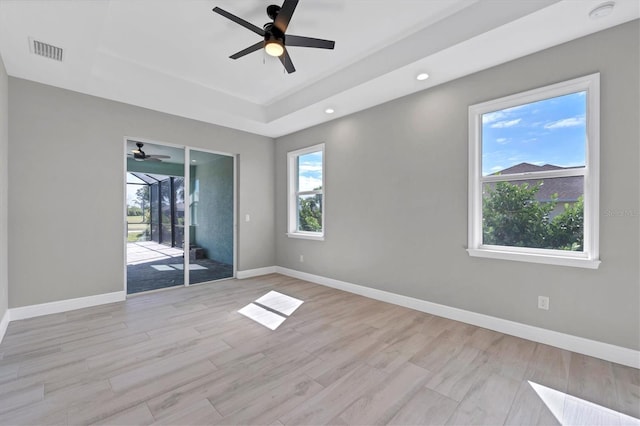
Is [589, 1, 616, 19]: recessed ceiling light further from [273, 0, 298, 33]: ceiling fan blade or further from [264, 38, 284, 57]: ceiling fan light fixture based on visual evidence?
[264, 38, 284, 57]: ceiling fan light fixture

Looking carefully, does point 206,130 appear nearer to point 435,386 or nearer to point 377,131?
point 377,131

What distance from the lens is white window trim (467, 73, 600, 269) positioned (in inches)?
95.3

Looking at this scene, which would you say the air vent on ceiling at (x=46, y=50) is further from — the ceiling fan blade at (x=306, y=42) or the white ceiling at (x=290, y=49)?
the ceiling fan blade at (x=306, y=42)

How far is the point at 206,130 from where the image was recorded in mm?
4859

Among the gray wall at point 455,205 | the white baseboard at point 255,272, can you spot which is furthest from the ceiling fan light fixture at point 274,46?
the white baseboard at point 255,272

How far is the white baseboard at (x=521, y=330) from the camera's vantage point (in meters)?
2.32

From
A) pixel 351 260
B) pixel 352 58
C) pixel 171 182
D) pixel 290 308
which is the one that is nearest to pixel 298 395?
pixel 290 308

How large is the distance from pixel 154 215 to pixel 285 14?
381 centimetres

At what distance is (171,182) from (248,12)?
124 inches

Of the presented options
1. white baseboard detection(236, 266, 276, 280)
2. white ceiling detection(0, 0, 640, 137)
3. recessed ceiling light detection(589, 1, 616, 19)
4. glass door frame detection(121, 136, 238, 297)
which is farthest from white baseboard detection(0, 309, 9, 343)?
recessed ceiling light detection(589, 1, 616, 19)

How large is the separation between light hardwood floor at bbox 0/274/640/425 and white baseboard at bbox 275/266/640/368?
0.09 m

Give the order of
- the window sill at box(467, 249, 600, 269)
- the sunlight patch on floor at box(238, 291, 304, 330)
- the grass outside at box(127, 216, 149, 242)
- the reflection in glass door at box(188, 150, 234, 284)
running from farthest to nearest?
the reflection in glass door at box(188, 150, 234, 284), the grass outside at box(127, 216, 149, 242), the sunlight patch on floor at box(238, 291, 304, 330), the window sill at box(467, 249, 600, 269)

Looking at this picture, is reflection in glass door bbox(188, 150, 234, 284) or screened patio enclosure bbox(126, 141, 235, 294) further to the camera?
reflection in glass door bbox(188, 150, 234, 284)

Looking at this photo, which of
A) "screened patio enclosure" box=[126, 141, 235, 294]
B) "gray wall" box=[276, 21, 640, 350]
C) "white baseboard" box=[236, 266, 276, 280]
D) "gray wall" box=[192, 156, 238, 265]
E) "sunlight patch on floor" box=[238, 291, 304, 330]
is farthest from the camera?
"white baseboard" box=[236, 266, 276, 280]
